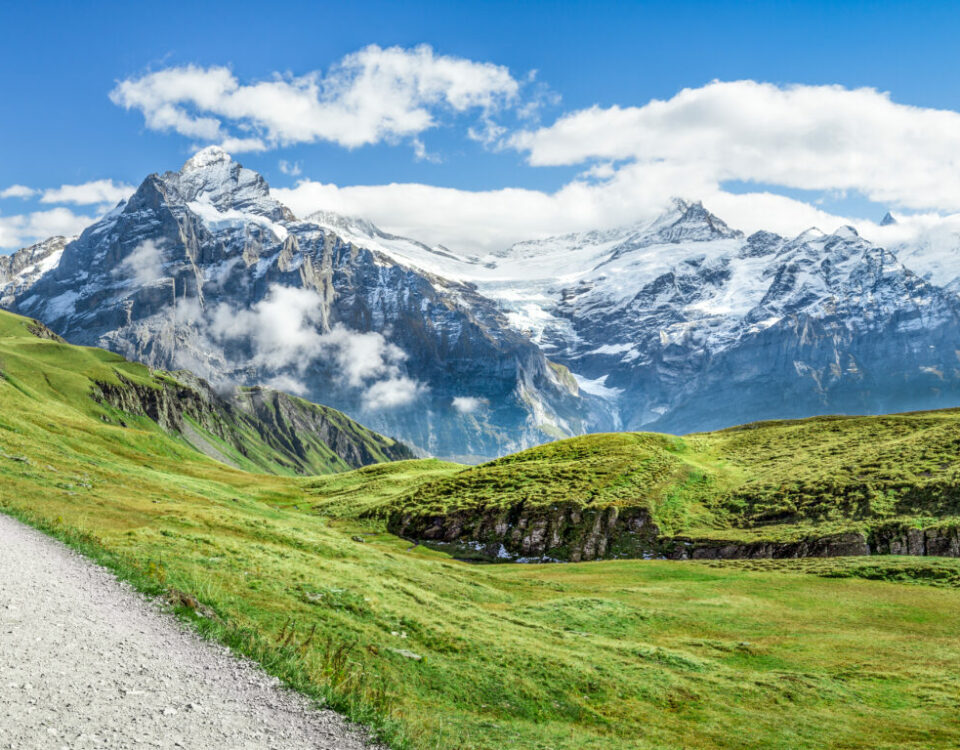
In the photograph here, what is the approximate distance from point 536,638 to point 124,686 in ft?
75.2

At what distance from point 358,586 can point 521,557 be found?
177 feet

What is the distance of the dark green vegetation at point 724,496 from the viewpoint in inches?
2798

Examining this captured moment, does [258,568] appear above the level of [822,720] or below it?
above

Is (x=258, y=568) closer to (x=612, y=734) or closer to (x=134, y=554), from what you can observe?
(x=134, y=554)

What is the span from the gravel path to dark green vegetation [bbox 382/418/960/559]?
6678 centimetres

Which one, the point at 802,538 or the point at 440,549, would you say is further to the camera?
the point at 440,549

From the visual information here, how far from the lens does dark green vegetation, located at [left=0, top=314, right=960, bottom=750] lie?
21953 millimetres

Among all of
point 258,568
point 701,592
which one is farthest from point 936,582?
point 258,568

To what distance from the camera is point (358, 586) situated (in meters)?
33.3

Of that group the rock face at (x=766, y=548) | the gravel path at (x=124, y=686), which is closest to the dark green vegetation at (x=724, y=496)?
the rock face at (x=766, y=548)

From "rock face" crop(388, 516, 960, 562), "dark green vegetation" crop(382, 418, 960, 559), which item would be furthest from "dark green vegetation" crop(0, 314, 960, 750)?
"dark green vegetation" crop(382, 418, 960, 559)

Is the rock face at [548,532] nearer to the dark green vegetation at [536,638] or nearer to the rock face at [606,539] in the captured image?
the rock face at [606,539]

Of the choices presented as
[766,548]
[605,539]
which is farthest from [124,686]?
[605,539]

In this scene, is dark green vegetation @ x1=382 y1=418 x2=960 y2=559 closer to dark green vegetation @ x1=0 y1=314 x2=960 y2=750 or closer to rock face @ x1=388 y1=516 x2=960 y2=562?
rock face @ x1=388 y1=516 x2=960 y2=562
